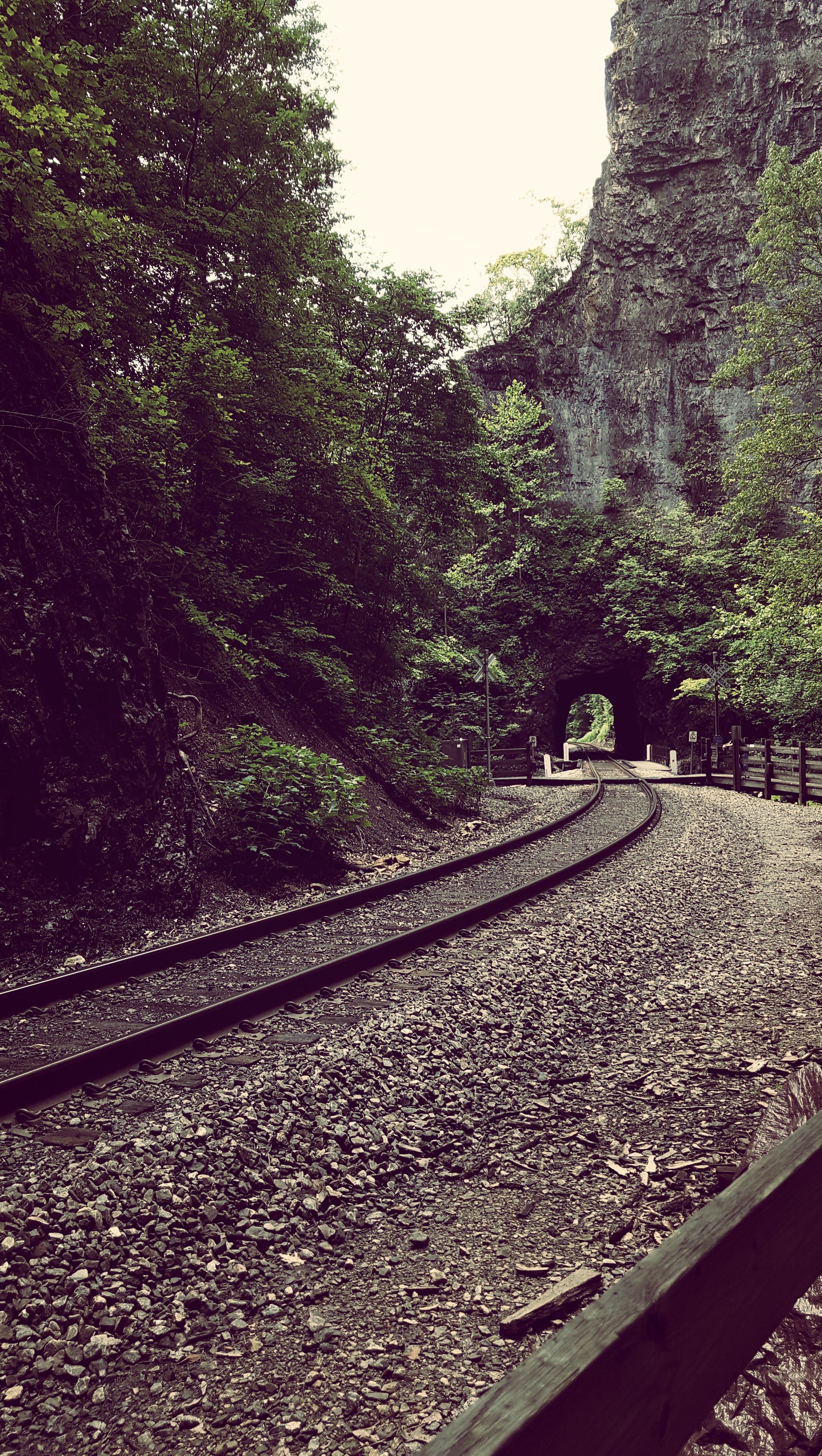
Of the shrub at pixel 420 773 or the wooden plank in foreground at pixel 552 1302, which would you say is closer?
the wooden plank in foreground at pixel 552 1302

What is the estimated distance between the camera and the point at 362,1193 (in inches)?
117

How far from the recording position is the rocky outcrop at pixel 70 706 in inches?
259

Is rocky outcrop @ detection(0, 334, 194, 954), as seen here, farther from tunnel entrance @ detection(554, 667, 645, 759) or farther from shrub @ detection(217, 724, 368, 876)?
tunnel entrance @ detection(554, 667, 645, 759)

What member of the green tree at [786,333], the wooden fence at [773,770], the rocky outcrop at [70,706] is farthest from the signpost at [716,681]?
the rocky outcrop at [70,706]

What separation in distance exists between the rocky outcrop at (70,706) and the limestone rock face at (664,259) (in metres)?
35.3

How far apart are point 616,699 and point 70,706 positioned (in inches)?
1709

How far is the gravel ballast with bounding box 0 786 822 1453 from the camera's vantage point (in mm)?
2059

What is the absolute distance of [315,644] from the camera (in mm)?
14773

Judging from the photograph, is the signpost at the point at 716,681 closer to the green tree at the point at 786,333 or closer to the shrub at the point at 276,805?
the green tree at the point at 786,333

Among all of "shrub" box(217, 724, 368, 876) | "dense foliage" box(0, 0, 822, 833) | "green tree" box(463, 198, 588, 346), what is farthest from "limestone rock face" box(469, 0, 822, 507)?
"shrub" box(217, 724, 368, 876)

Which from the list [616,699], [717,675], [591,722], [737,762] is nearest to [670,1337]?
[737,762]

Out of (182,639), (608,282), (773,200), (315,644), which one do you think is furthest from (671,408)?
(182,639)

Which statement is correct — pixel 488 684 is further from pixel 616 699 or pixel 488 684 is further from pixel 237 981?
pixel 616 699

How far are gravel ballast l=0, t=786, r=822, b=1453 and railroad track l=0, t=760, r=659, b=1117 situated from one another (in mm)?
160
